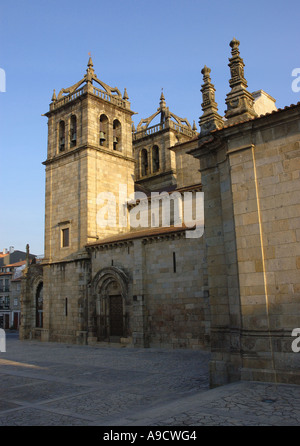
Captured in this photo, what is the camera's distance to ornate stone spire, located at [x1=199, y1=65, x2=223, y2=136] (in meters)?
11.5

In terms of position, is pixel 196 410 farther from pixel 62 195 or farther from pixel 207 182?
pixel 62 195

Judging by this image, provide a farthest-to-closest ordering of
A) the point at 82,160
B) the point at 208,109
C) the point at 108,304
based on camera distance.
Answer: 1. the point at 82,160
2. the point at 108,304
3. the point at 208,109

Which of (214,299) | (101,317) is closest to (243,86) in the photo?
(214,299)

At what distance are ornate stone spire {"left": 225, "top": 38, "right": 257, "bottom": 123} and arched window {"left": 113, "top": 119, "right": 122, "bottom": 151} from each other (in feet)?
62.9

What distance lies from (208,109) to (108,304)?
1544 centimetres

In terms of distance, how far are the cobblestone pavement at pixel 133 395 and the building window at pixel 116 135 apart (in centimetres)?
1738

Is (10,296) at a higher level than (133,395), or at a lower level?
higher

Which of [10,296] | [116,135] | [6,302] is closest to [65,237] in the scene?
[116,135]

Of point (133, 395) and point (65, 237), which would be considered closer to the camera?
point (133, 395)

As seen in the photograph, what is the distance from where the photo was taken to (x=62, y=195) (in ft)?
92.6

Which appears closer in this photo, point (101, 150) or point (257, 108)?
point (257, 108)

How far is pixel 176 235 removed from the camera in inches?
787

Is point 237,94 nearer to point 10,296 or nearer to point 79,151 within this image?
point 79,151
